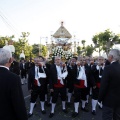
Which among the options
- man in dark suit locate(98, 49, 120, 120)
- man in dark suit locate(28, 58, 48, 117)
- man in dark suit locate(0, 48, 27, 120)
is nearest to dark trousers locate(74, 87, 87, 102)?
man in dark suit locate(28, 58, 48, 117)

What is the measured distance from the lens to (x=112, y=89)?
4.19 m

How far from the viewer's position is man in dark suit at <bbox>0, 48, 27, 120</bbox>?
2.71m

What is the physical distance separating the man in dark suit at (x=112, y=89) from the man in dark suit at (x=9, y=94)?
1961 mm

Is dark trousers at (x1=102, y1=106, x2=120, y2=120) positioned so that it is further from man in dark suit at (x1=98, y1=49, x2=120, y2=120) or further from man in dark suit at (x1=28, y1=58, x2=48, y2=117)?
man in dark suit at (x1=28, y1=58, x2=48, y2=117)

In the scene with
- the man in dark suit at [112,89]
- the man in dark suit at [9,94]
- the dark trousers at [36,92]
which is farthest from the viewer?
the dark trousers at [36,92]

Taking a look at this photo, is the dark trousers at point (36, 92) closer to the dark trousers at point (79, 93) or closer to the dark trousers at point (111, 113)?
the dark trousers at point (79, 93)

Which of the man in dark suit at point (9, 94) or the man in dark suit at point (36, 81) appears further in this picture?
the man in dark suit at point (36, 81)

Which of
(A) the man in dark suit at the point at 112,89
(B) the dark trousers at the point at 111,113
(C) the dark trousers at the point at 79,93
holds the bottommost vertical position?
(C) the dark trousers at the point at 79,93

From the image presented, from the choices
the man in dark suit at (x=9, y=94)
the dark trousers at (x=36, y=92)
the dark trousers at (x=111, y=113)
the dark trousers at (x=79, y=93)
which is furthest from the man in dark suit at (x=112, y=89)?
the dark trousers at (x=36, y=92)

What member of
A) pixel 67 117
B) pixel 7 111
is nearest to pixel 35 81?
pixel 67 117

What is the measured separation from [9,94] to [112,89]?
2.26 meters

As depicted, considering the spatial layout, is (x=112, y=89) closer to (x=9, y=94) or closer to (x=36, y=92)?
(x=9, y=94)

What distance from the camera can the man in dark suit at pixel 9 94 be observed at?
271 cm

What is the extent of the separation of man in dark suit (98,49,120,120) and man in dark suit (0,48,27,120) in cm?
196
